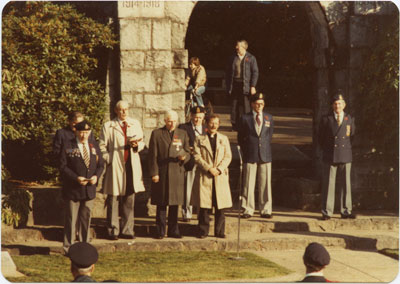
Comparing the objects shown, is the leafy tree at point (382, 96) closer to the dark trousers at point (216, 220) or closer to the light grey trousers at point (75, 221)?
the dark trousers at point (216, 220)

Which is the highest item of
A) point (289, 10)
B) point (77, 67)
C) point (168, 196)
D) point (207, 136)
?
point (289, 10)

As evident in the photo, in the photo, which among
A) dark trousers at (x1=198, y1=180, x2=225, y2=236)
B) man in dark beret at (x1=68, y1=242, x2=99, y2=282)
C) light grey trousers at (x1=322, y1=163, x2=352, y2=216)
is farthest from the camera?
light grey trousers at (x1=322, y1=163, x2=352, y2=216)

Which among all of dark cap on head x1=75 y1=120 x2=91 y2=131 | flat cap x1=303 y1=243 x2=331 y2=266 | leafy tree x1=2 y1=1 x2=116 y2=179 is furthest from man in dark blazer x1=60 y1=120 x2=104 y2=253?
flat cap x1=303 y1=243 x2=331 y2=266

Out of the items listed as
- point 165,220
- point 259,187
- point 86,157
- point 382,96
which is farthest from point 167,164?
point 382,96

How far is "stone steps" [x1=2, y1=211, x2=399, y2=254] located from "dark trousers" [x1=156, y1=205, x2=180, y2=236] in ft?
0.50

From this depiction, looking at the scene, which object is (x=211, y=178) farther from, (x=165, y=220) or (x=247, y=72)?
(x=247, y=72)

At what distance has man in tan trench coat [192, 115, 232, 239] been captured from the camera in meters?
11.5

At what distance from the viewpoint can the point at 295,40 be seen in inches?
910

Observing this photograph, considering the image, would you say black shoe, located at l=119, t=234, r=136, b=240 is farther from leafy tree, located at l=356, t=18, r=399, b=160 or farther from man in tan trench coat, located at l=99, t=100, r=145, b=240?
leafy tree, located at l=356, t=18, r=399, b=160

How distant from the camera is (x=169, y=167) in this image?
1161cm

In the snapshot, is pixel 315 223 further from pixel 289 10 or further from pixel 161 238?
pixel 289 10

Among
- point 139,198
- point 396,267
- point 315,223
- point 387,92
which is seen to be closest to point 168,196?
point 139,198

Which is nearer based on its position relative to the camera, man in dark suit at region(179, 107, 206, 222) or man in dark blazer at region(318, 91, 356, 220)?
man in dark suit at region(179, 107, 206, 222)

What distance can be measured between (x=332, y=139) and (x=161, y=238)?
113 inches
